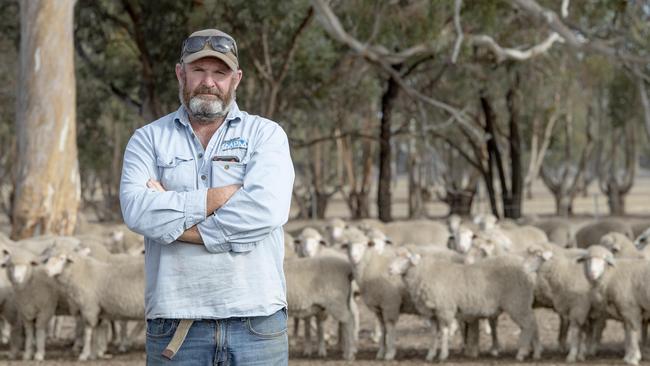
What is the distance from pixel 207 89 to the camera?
403 cm

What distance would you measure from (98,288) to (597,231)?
396 inches

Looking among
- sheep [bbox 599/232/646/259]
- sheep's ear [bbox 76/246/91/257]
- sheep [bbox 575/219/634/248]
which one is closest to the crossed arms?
sheep's ear [bbox 76/246/91/257]

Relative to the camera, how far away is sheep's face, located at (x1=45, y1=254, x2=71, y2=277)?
11148 mm

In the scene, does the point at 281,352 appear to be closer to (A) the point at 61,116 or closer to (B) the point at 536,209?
(A) the point at 61,116

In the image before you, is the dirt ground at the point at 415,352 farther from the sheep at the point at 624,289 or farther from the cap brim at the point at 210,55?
the cap brim at the point at 210,55

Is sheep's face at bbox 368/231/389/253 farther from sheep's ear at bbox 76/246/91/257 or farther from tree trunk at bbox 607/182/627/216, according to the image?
tree trunk at bbox 607/182/627/216

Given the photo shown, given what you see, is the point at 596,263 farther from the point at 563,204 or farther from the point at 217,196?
the point at 563,204

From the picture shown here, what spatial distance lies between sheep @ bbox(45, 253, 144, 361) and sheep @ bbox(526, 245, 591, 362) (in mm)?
3971

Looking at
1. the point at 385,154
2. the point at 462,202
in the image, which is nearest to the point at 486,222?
the point at 385,154

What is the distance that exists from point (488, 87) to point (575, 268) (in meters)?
18.7

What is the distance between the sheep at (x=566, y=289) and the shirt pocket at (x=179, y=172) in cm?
735

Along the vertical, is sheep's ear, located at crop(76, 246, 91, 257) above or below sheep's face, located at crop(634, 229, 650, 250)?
below

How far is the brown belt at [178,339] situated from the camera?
151 inches

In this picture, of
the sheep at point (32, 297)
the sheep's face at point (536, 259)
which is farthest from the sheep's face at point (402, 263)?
the sheep at point (32, 297)
